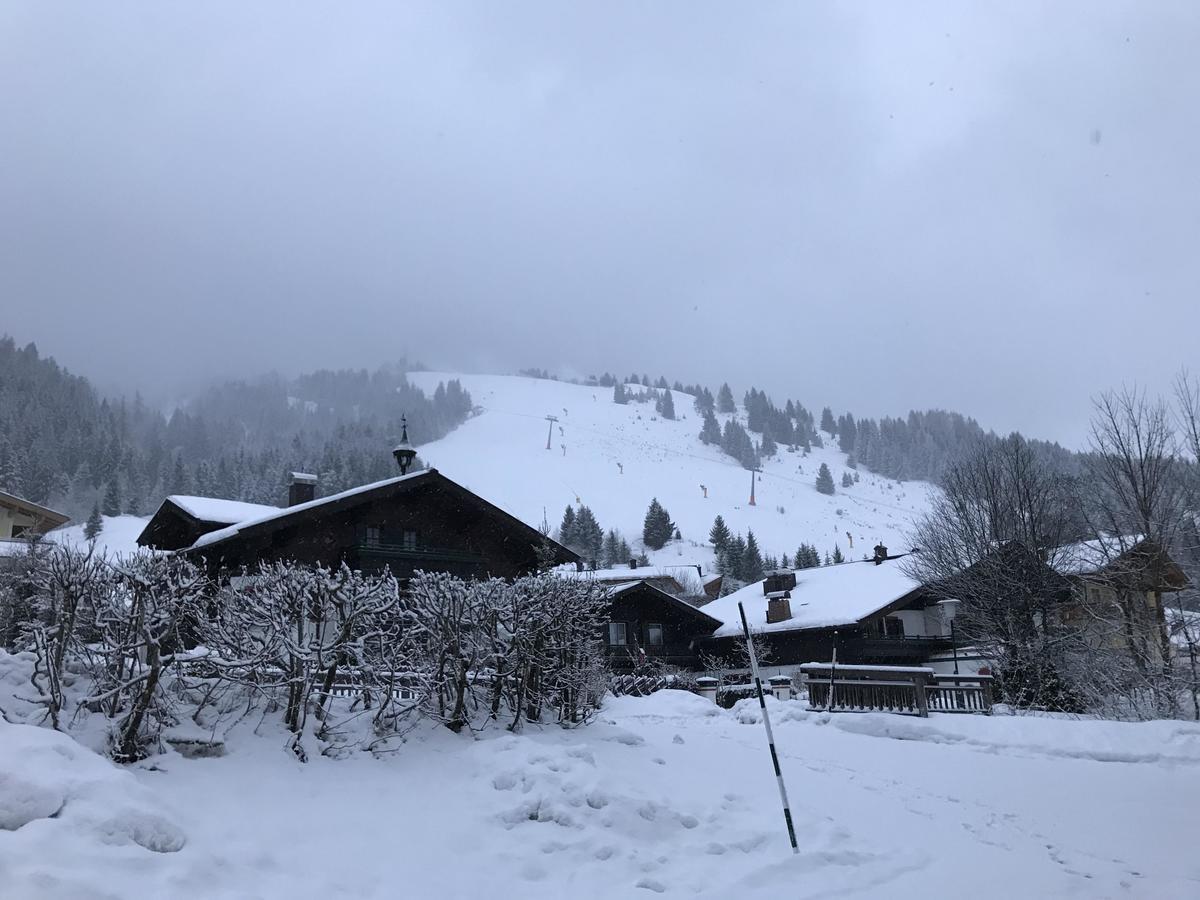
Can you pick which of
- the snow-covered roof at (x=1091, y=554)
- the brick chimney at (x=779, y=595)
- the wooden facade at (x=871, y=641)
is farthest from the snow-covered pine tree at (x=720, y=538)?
the snow-covered roof at (x=1091, y=554)

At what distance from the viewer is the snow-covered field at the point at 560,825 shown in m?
6.48

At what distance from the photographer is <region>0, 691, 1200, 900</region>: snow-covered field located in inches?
255

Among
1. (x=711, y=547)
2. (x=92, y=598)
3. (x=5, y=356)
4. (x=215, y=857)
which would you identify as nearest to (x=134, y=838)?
(x=215, y=857)

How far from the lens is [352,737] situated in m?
10.2

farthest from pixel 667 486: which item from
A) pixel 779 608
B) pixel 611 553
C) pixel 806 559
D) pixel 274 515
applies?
pixel 274 515

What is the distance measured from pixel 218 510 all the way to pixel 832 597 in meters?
33.2

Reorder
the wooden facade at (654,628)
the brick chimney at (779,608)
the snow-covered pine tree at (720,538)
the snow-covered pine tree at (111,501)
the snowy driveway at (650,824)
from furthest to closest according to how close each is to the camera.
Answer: the snow-covered pine tree at (720,538) → the snow-covered pine tree at (111,501) → the brick chimney at (779,608) → the wooden facade at (654,628) → the snowy driveway at (650,824)

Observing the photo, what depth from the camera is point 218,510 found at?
24469 millimetres

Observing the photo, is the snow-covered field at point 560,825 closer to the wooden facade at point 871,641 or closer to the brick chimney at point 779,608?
the wooden facade at point 871,641

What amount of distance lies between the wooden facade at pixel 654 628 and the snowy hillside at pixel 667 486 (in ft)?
193

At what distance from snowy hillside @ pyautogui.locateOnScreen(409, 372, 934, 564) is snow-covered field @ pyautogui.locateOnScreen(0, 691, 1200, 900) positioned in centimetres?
9552

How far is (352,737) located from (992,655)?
74.1ft

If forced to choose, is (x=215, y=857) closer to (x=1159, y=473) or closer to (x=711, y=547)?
(x=1159, y=473)

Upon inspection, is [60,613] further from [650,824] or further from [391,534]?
[391,534]
